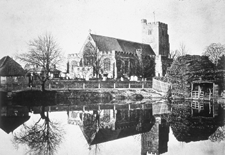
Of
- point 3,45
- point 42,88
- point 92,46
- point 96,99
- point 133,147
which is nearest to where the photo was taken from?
point 133,147

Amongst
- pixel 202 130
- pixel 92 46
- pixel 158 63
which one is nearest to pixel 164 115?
pixel 202 130

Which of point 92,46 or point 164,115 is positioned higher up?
point 92,46

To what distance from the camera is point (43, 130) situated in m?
7.50

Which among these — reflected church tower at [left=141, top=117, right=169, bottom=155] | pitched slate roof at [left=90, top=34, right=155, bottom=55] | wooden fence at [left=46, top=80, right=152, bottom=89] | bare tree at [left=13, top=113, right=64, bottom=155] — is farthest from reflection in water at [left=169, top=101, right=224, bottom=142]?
pitched slate roof at [left=90, top=34, right=155, bottom=55]

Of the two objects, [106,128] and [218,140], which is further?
[106,128]

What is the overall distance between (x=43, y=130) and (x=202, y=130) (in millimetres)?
4437

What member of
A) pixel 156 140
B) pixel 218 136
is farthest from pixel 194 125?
pixel 156 140

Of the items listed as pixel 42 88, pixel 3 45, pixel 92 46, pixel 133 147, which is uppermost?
pixel 92 46

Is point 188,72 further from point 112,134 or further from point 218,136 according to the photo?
point 112,134

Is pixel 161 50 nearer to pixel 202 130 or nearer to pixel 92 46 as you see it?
pixel 92 46

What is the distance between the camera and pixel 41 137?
6.78m

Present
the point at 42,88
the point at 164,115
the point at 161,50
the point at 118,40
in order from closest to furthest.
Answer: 1. the point at 164,115
2. the point at 42,88
3. the point at 118,40
4. the point at 161,50

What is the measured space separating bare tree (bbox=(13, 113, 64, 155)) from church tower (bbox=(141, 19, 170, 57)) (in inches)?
1206

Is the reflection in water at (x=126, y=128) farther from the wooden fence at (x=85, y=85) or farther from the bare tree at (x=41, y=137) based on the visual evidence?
the wooden fence at (x=85, y=85)
